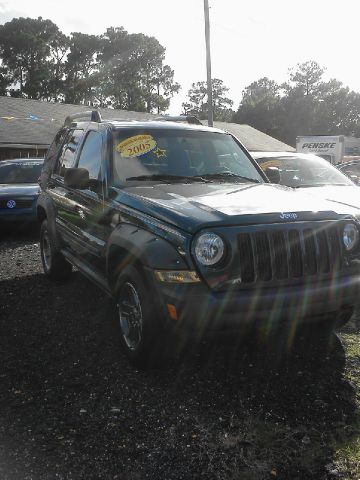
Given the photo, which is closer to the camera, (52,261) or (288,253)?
(288,253)

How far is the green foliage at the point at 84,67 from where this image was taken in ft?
223

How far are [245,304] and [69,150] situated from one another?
334 centimetres

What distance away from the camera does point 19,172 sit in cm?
→ 1126

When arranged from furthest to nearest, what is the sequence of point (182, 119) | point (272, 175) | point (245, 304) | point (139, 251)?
point (182, 119), point (272, 175), point (139, 251), point (245, 304)

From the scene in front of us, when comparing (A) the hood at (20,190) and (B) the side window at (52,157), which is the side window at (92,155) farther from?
(A) the hood at (20,190)

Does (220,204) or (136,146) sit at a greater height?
(136,146)

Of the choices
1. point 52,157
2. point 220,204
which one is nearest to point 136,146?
point 220,204

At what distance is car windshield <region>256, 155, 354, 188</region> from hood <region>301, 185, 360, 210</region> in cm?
28

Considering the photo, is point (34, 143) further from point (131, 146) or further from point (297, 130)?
point (297, 130)

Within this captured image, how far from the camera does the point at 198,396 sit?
3.36 metres

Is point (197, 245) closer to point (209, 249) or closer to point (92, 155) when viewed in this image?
point (209, 249)

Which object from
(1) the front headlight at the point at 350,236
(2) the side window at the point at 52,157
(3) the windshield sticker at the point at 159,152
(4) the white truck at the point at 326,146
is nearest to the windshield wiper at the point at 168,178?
(3) the windshield sticker at the point at 159,152

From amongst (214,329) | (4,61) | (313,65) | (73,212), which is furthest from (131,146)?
(313,65)

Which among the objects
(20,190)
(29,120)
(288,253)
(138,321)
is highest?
(29,120)
